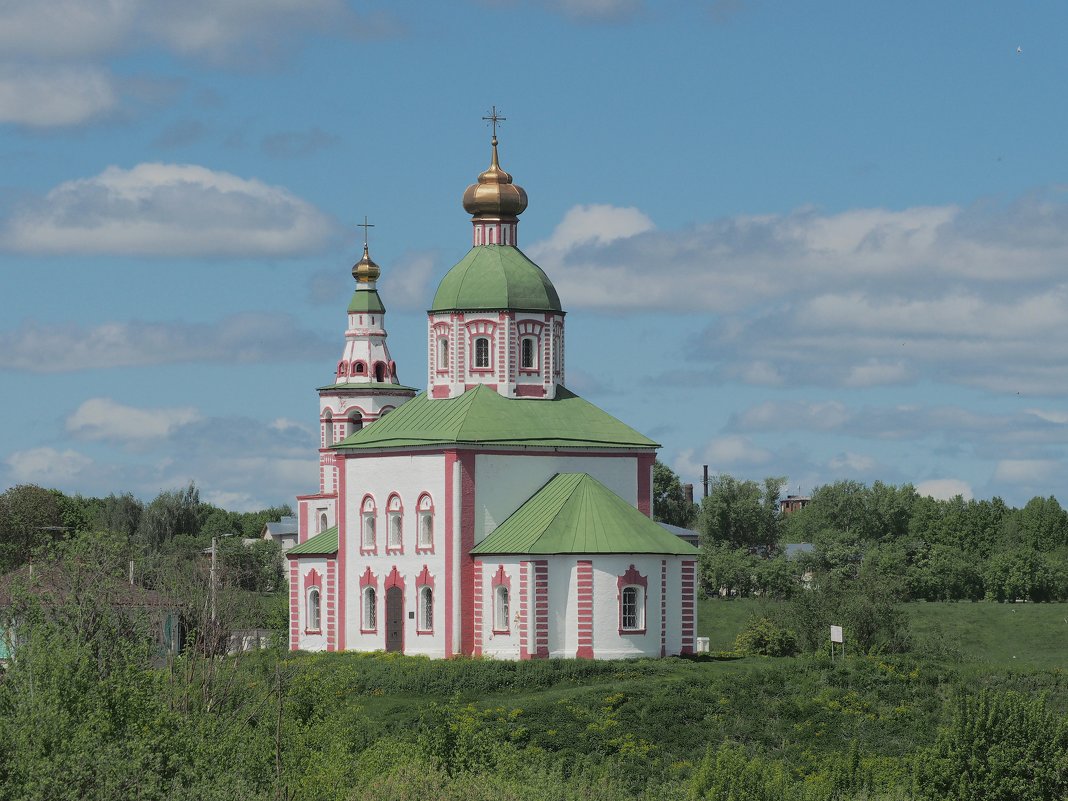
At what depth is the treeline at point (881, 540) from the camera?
99.2 meters

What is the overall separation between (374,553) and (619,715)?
14.5 metres

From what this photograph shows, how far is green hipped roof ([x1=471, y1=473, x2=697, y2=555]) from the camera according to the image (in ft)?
185

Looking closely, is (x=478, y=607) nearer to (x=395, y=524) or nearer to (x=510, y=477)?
(x=510, y=477)

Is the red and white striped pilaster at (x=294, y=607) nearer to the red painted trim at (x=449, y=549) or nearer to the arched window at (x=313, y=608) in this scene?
the arched window at (x=313, y=608)

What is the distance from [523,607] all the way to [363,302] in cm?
2375

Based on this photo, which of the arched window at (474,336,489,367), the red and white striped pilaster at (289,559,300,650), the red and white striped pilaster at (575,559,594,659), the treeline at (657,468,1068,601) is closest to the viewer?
the red and white striped pilaster at (575,559,594,659)

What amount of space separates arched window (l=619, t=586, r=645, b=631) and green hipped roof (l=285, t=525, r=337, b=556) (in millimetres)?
12144

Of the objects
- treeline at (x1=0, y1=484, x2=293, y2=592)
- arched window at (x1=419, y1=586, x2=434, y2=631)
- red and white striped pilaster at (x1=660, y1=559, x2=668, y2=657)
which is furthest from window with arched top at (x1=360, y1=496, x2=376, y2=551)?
treeline at (x1=0, y1=484, x2=293, y2=592)

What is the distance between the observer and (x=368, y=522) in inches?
2446

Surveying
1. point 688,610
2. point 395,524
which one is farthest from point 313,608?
point 688,610

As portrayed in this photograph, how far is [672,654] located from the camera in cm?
5741

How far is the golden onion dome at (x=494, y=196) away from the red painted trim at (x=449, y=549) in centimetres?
926

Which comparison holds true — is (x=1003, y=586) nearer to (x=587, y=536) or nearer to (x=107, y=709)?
(x=587, y=536)

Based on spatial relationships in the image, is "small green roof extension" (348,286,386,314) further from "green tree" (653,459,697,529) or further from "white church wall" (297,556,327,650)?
"green tree" (653,459,697,529)
